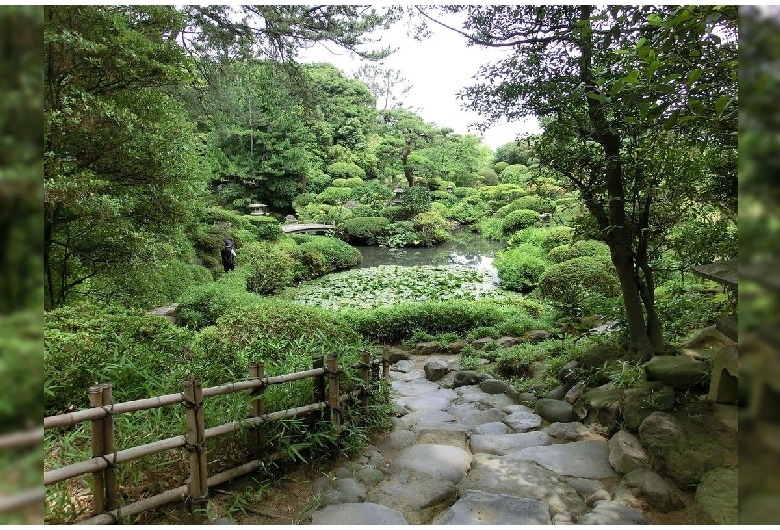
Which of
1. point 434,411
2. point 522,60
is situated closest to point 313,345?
point 434,411

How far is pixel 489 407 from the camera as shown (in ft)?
14.0

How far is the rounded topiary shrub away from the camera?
16.2 m

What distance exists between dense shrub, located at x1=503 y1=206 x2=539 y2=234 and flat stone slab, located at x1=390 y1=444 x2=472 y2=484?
1389cm

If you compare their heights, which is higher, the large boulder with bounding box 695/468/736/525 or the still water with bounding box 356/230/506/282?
the still water with bounding box 356/230/506/282

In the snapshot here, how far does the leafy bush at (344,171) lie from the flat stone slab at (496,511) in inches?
626

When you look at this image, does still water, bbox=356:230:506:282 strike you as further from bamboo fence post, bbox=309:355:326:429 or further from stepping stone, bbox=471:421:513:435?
bamboo fence post, bbox=309:355:326:429

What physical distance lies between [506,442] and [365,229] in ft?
41.7

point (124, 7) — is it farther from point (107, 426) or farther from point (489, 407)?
point (489, 407)

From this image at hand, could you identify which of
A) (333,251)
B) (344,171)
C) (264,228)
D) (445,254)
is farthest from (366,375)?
(344,171)

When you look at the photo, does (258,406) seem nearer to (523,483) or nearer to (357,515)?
(357,515)

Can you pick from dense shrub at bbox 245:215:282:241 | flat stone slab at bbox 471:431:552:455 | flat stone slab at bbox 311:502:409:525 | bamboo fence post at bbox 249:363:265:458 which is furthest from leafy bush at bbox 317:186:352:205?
flat stone slab at bbox 311:502:409:525

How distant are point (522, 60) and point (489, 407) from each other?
313 cm

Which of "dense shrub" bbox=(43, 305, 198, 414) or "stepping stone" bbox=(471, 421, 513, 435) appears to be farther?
"stepping stone" bbox=(471, 421, 513, 435)

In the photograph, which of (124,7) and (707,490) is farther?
(124,7)
